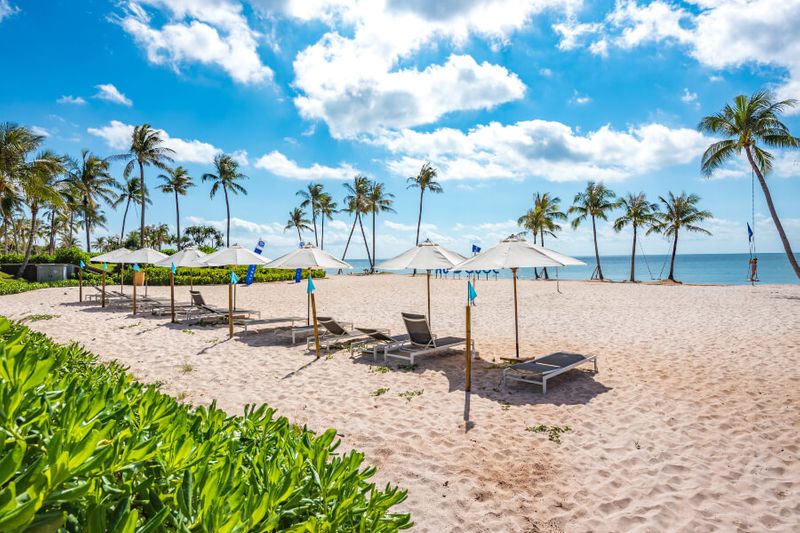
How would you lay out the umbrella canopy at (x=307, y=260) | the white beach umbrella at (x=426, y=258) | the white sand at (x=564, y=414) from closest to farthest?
the white sand at (x=564, y=414) < the white beach umbrella at (x=426, y=258) < the umbrella canopy at (x=307, y=260)

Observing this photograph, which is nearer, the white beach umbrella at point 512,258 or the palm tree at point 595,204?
the white beach umbrella at point 512,258

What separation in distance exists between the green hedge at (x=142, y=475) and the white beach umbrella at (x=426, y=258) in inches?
261

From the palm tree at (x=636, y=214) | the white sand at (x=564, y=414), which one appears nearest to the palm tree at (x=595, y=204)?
the palm tree at (x=636, y=214)

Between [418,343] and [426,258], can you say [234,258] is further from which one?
[418,343]

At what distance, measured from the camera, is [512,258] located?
24.5ft

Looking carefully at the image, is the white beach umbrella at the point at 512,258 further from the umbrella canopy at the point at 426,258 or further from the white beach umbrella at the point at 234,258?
the white beach umbrella at the point at 234,258

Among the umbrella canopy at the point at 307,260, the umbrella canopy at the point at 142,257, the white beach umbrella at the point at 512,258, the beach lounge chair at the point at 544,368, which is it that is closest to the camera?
the beach lounge chair at the point at 544,368

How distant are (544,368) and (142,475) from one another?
626 centimetres

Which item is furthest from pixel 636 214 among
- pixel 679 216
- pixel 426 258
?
pixel 426 258

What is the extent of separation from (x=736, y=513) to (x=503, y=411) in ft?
8.53

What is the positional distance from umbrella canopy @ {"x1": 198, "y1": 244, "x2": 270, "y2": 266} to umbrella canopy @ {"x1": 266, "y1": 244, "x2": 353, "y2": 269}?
125 centimetres

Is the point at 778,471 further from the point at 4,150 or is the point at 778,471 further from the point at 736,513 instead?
the point at 4,150

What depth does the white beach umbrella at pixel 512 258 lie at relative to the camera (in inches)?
285

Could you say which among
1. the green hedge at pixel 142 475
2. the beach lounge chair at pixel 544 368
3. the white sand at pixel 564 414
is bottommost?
the white sand at pixel 564 414
